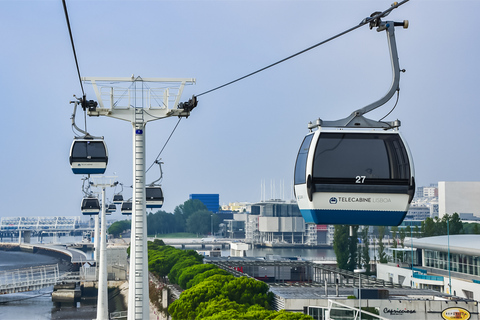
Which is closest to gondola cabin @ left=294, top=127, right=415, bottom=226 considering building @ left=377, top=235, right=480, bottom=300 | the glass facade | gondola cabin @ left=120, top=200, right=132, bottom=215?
gondola cabin @ left=120, top=200, right=132, bottom=215

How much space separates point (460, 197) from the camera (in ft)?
422

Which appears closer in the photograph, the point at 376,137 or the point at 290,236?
the point at 376,137

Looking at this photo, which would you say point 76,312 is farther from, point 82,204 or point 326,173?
point 326,173

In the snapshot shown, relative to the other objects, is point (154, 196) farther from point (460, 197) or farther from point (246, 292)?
point (460, 197)

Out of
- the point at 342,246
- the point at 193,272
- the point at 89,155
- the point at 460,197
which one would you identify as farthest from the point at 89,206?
the point at 460,197

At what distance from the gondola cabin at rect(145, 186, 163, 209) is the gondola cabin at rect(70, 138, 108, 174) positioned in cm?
495

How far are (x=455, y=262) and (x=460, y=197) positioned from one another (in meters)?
84.5

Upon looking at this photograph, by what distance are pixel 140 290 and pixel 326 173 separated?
5.83m

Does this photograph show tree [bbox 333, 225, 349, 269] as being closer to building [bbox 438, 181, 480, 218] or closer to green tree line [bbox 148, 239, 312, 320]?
green tree line [bbox 148, 239, 312, 320]

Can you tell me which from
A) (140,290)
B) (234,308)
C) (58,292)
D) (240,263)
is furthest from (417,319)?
(58,292)

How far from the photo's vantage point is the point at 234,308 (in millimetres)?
22875

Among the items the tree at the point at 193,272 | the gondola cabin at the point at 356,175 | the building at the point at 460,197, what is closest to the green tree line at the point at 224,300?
the tree at the point at 193,272

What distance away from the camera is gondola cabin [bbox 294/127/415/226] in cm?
876

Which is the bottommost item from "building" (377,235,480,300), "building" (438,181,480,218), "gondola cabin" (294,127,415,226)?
"building" (377,235,480,300)
